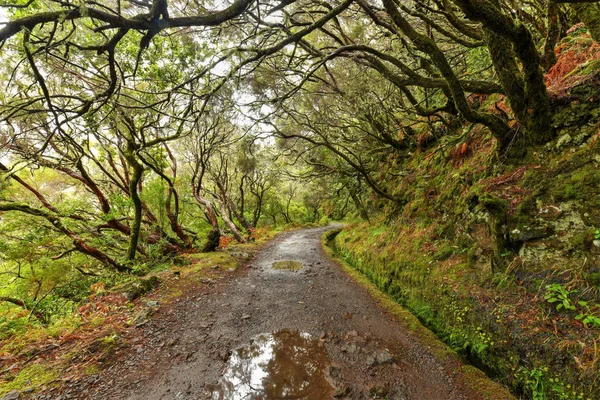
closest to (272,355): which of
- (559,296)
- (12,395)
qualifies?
(12,395)

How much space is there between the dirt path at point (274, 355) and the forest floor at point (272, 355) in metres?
0.01

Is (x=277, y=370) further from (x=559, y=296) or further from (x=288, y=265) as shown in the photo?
(x=288, y=265)

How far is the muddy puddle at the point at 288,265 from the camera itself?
8.23m

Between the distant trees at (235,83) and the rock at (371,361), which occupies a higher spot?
the distant trees at (235,83)

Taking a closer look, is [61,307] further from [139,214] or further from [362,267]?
[362,267]

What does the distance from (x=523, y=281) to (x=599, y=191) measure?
141cm

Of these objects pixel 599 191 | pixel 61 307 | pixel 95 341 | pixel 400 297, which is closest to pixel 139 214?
pixel 61 307

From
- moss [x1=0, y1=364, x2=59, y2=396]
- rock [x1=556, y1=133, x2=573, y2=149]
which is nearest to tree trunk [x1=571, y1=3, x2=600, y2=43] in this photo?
rock [x1=556, y1=133, x2=573, y2=149]

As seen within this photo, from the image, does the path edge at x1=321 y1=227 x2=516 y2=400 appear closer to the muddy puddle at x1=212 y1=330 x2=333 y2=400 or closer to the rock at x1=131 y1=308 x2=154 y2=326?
the muddy puddle at x1=212 y1=330 x2=333 y2=400

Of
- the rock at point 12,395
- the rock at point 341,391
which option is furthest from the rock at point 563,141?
the rock at point 12,395

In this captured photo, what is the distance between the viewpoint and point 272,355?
364cm

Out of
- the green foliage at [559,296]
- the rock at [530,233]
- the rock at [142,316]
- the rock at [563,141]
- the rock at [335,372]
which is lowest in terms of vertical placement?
the rock at [335,372]

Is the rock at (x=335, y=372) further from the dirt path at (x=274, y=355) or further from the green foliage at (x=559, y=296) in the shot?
the green foliage at (x=559, y=296)

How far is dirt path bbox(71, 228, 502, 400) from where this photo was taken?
2979 millimetres
